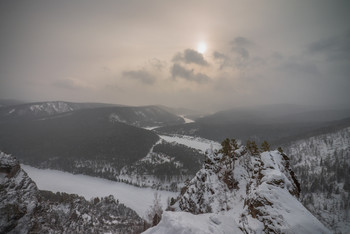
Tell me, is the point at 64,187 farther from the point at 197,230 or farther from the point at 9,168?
the point at 197,230

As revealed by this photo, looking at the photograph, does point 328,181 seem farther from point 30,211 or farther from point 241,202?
point 30,211

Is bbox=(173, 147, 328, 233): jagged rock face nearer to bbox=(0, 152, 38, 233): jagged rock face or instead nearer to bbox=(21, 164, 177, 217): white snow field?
bbox=(0, 152, 38, 233): jagged rock face

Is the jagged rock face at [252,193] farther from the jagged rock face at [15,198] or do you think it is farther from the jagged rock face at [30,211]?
the jagged rock face at [15,198]

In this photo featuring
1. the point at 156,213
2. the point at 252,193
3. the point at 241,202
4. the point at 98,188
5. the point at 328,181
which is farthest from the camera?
the point at 98,188

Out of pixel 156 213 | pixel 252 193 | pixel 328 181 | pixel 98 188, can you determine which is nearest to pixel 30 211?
pixel 156 213

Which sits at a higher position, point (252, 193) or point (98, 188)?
point (252, 193)

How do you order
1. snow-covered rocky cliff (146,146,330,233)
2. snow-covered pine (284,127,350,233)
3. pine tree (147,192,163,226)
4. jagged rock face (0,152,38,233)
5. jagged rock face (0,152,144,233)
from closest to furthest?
snow-covered rocky cliff (146,146,330,233), pine tree (147,192,163,226), jagged rock face (0,152,38,233), jagged rock face (0,152,144,233), snow-covered pine (284,127,350,233)

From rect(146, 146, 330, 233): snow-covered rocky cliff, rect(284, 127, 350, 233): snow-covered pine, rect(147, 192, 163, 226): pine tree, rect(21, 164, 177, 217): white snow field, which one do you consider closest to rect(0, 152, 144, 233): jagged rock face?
rect(147, 192, 163, 226): pine tree
